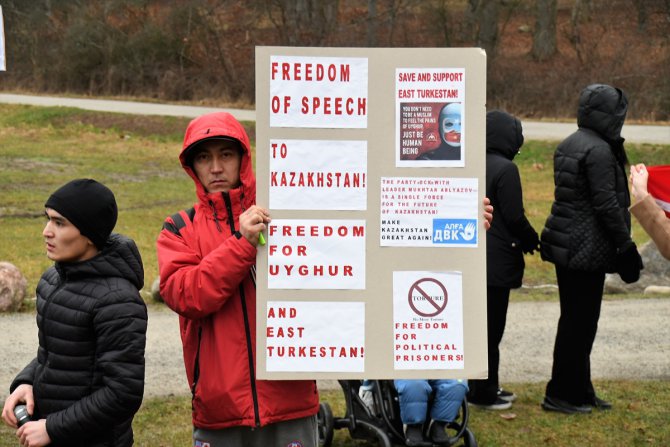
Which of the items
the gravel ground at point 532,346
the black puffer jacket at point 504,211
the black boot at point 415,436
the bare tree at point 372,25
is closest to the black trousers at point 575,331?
the black puffer jacket at point 504,211

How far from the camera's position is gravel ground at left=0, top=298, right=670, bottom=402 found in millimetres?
8163

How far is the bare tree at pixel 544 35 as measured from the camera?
3916 centimetres

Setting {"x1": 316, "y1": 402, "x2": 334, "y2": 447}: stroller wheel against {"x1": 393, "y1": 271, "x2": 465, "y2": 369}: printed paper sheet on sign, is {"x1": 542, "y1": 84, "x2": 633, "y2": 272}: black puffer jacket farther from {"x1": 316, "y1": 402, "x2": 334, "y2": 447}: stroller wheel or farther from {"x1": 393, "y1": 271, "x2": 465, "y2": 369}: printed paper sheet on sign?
{"x1": 393, "y1": 271, "x2": 465, "y2": 369}: printed paper sheet on sign

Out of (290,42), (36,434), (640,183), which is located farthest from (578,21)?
(36,434)

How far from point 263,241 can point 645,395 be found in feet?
15.5

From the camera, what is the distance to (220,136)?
387cm

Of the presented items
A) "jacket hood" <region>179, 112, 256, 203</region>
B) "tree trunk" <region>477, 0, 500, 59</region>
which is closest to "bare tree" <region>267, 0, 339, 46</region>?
"tree trunk" <region>477, 0, 500, 59</region>

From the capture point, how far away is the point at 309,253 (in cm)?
383

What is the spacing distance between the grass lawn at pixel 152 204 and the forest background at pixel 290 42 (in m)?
6.57

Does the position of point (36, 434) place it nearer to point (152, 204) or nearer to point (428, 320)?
point (428, 320)

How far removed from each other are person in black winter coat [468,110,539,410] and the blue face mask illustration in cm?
301

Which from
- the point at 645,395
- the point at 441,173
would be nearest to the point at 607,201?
the point at 645,395

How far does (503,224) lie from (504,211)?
0.30 ft

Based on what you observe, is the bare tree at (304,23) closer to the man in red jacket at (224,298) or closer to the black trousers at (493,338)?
the black trousers at (493,338)
